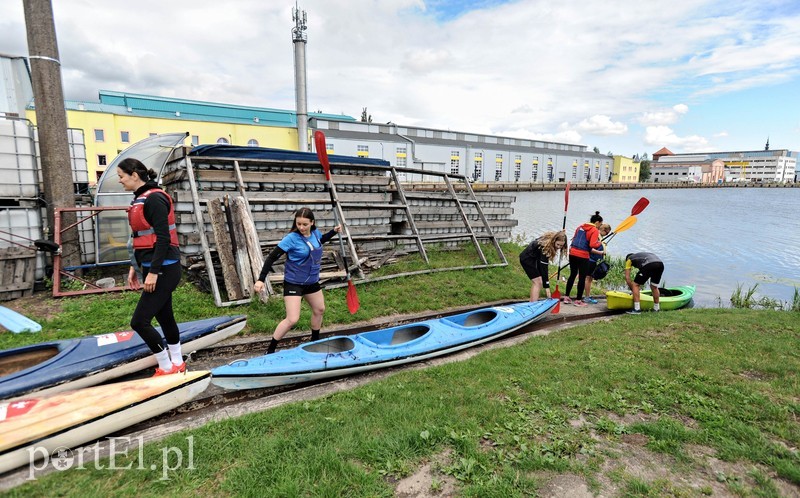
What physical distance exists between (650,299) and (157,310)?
33.6 feet

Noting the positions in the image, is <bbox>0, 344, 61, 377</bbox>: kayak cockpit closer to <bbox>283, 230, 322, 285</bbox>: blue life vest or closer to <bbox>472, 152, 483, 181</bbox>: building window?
<bbox>283, 230, 322, 285</bbox>: blue life vest

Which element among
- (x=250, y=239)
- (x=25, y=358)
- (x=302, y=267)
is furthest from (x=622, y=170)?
(x=25, y=358)

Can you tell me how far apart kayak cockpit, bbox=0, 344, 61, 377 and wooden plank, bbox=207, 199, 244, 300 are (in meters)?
2.83

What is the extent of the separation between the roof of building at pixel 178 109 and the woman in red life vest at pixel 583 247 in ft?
143

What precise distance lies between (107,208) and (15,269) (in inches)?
74.6

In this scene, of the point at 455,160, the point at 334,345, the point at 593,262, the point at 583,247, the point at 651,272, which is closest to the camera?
the point at 334,345

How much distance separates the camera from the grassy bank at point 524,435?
2922 mm

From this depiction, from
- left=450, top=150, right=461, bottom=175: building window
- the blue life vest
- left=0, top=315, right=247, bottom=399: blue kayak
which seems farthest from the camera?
left=450, top=150, right=461, bottom=175: building window

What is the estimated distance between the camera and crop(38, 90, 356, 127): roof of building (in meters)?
42.4

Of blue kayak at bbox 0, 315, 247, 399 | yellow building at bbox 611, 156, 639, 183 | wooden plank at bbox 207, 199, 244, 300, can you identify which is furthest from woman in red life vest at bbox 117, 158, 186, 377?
yellow building at bbox 611, 156, 639, 183

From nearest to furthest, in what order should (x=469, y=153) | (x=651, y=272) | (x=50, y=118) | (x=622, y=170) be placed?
1. (x=50, y=118)
2. (x=651, y=272)
3. (x=469, y=153)
4. (x=622, y=170)

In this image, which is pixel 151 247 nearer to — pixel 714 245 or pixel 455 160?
pixel 714 245

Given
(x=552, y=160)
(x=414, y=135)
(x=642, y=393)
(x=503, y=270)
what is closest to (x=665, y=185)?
(x=552, y=160)

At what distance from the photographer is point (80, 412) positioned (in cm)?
343
